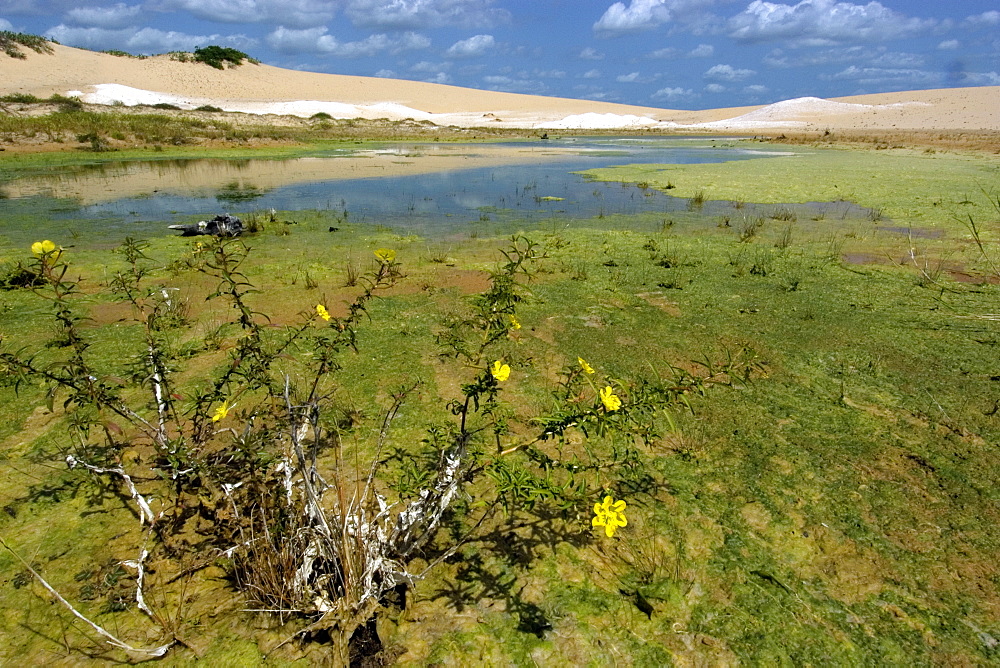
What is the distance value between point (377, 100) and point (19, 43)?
27532 millimetres

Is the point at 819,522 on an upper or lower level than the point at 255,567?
lower

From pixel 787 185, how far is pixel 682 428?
31.4 ft

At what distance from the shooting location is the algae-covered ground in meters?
1.43

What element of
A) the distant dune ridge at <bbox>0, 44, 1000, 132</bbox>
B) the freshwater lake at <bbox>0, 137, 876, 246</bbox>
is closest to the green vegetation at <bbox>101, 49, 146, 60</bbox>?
the distant dune ridge at <bbox>0, 44, 1000, 132</bbox>

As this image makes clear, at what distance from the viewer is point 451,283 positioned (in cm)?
452

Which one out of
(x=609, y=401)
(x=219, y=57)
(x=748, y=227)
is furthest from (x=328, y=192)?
(x=219, y=57)

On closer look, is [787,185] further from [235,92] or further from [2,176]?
[235,92]

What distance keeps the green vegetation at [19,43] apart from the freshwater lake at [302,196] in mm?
37379

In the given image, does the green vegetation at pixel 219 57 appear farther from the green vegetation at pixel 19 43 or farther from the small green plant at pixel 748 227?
the small green plant at pixel 748 227

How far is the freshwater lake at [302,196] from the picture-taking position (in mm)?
6891

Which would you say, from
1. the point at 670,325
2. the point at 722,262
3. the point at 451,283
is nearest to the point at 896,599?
the point at 670,325

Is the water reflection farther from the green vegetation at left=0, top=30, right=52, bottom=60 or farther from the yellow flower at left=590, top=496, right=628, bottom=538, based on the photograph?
the green vegetation at left=0, top=30, right=52, bottom=60

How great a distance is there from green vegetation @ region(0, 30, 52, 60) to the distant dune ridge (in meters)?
0.72

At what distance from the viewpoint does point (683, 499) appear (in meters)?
1.98
